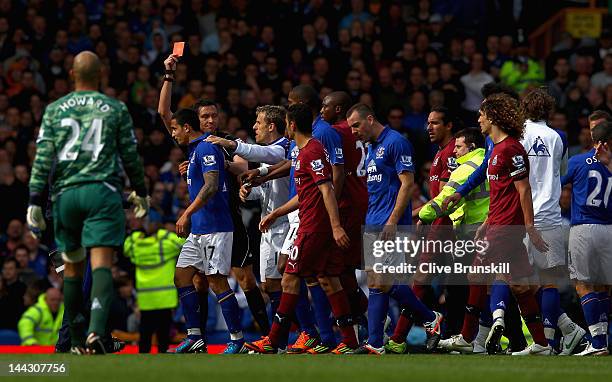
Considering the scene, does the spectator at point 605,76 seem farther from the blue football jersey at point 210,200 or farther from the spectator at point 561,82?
the blue football jersey at point 210,200

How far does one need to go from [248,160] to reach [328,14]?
11.6m

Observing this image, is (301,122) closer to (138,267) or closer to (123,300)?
(138,267)

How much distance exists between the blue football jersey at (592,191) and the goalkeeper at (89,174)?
4.82m

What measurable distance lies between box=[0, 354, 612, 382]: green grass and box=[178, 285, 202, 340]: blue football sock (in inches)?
83.2

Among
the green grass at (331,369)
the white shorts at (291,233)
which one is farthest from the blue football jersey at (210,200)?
the green grass at (331,369)

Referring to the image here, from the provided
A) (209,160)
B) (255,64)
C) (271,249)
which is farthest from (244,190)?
(255,64)

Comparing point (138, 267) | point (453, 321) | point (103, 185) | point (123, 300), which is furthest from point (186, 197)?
point (103, 185)

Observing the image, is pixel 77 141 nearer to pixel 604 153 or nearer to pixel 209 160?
pixel 209 160

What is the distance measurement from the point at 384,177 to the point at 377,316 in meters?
1.43

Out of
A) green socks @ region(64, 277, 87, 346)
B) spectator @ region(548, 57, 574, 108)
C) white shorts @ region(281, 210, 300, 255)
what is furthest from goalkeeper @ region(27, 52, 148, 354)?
spectator @ region(548, 57, 574, 108)

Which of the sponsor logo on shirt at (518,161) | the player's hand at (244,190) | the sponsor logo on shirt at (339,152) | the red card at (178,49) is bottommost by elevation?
the player's hand at (244,190)

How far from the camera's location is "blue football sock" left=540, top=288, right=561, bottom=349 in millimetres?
12445

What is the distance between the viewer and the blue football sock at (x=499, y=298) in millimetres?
11659

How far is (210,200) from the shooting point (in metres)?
12.8
